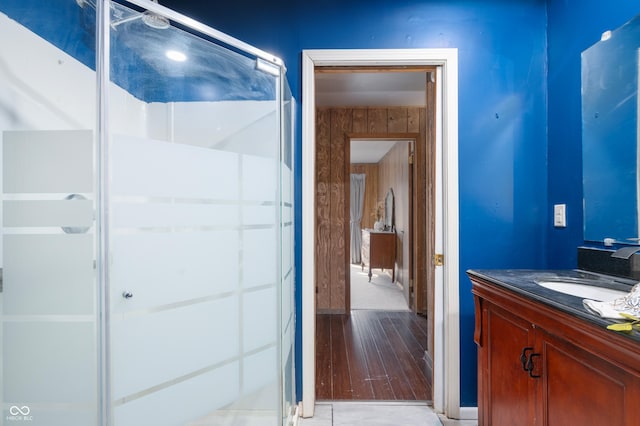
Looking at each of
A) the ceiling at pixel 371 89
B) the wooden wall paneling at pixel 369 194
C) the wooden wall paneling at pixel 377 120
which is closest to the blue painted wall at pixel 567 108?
the ceiling at pixel 371 89

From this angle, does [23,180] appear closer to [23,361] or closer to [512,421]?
[23,361]

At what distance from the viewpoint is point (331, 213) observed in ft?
12.1

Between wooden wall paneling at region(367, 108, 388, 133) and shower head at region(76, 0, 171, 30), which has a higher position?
wooden wall paneling at region(367, 108, 388, 133)

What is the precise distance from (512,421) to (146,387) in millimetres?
1373

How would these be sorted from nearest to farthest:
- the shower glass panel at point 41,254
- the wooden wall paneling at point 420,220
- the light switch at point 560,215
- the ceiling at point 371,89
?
the shower glass panel at point 41,254 → the light switch at point 560,215 → the ceiling at point 371,89 → the wooden wall paneling at point 420,220

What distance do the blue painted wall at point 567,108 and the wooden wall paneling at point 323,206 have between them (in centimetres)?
226

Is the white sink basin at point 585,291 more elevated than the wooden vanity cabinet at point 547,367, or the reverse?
the white sink basin at point 585,291

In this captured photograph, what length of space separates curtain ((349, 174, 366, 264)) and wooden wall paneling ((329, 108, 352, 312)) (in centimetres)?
347

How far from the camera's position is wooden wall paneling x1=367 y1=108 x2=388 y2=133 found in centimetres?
362

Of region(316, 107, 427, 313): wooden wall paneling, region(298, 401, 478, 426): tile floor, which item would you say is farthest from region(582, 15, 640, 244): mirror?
region(316, 107, 427, 313): wooden wall paneling

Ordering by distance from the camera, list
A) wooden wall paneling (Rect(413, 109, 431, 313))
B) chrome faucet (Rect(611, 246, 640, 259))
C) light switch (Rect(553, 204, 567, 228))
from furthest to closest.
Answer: wooden wall paneling (Rect(413, 109, 431, 313)), light switch (Rect(553, 204, 567, 228)), chrome faucet (Rect(611, 246, 640, 259))

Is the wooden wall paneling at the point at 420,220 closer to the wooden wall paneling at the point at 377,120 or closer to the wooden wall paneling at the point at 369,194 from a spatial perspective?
the wooden wall paneling at the point at 377,120

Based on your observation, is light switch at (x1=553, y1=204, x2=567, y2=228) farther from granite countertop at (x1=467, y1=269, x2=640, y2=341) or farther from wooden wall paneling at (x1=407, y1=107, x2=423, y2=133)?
wooden wall paneling at (x1=407, y1=107, x2=423, y2=133)

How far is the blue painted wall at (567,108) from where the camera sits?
1.47 metres
